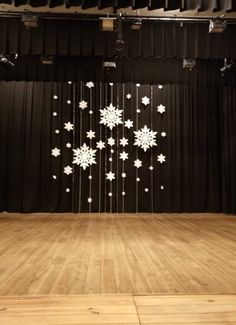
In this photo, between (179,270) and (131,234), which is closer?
(179,270)

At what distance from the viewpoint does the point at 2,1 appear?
459 cm

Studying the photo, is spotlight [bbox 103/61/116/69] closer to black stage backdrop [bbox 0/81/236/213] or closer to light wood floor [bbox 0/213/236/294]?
black stage backdrop [bbox 0/81/236/213]

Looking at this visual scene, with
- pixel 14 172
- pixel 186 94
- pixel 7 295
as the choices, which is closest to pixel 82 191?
pixel 14 172

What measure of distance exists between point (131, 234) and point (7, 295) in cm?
267

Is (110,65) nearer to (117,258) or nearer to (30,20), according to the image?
(30,20)

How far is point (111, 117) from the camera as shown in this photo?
775 cm

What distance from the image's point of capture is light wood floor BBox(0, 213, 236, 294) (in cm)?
240

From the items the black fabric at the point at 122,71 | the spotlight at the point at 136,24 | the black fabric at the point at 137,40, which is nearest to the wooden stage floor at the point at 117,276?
the black fabric at the point at 137,40

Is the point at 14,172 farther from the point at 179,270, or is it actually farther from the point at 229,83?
the point at 179,270

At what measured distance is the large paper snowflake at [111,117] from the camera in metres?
7.73

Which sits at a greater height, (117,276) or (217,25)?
(217,25)

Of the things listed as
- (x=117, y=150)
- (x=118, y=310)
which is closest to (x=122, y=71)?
(x=117, y=150)

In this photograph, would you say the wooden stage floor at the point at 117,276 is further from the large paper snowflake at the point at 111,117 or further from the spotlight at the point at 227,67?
the spotlight at the point at 227,67

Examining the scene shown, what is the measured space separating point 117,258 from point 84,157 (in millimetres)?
4511
